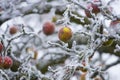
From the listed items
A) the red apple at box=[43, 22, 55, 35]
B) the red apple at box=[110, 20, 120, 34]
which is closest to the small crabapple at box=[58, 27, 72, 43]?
the red apple at box=[110, 20, 120, 34]

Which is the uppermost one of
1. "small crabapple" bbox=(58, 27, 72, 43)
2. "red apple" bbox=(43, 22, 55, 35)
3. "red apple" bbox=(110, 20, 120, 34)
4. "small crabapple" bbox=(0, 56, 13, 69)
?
"red apple" bbox=(110, 20, 120, 34)

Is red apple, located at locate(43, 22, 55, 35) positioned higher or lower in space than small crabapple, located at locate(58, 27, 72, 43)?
lower

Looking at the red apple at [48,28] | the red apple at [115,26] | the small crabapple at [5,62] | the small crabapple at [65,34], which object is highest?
the red apple at [115,26]

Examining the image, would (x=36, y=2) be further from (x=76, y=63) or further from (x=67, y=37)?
(x=76, y=63)

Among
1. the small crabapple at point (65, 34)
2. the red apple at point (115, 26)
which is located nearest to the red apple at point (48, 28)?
the small crabapple at point (65, 34)

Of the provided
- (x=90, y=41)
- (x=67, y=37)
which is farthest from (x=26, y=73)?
(x=90, y=41)

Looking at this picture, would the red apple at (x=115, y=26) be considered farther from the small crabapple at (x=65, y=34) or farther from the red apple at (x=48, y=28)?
the red apple at (x=48, y=28)

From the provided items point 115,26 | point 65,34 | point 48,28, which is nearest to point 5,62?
point 65,34

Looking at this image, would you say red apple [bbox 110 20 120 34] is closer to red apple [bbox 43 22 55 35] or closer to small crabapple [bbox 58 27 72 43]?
small crabapple [bbox 58 27 72 43]

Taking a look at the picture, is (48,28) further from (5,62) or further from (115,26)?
(115,26)

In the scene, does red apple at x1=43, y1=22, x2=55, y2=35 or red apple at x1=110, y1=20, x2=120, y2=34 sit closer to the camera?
red apple at x1=110, y1=20, x2=120, y2=34

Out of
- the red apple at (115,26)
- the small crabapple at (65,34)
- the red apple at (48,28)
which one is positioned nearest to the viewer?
the red apple at (115,26)
